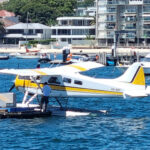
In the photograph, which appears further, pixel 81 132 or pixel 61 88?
pixel 61 88

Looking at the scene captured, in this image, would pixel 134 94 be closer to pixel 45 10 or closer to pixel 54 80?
pixel 54 80

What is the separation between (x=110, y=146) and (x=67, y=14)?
150648 mm

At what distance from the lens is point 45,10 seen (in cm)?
17725

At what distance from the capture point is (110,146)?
3012 centimetres

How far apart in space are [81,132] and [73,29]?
128938 millimetres

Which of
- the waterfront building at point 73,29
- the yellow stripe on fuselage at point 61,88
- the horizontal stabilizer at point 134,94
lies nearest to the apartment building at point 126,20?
the waterfront building at point 73,29

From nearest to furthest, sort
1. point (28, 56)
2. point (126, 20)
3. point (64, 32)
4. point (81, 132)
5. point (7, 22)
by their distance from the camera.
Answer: point (81, 132), point (28, 56), point (126, 20), point (64, 32), point (7, 22)

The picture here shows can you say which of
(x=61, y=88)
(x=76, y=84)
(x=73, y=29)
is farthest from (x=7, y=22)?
(x=76, y=84)

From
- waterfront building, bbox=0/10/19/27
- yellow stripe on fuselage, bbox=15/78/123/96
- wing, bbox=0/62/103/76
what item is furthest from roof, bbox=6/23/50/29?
yellow stripe on fuselage, bbox=15/78/123/96

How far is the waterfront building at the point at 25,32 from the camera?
167000mm

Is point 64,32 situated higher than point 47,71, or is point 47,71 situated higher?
point 47,71

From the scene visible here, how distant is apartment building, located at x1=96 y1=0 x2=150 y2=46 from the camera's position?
482 ft

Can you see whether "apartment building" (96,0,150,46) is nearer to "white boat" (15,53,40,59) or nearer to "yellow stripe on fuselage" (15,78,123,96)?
"white boat" (15,53,40,59)

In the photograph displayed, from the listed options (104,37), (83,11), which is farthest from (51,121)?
(83,11)
